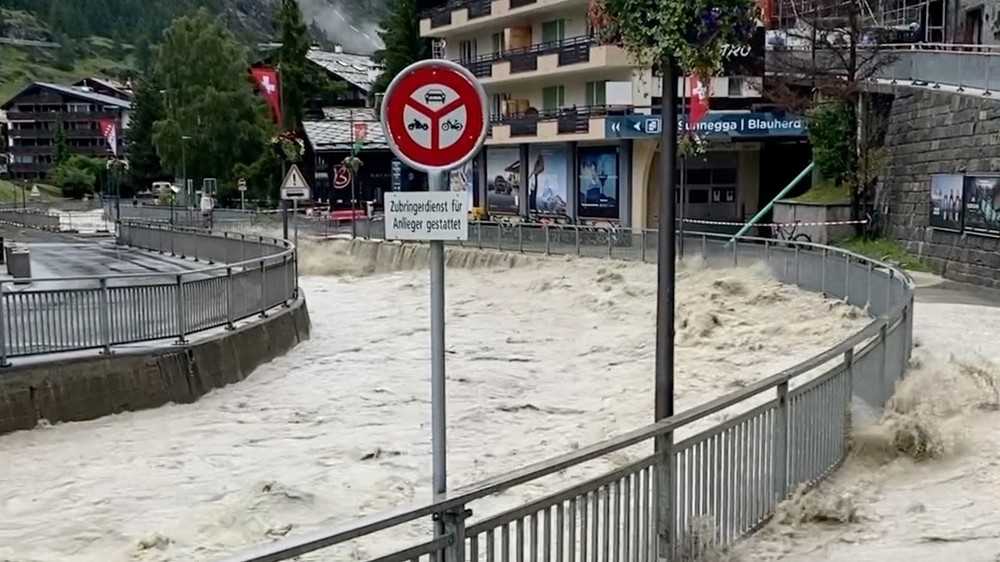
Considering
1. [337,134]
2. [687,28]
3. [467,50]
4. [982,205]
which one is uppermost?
[467,50]

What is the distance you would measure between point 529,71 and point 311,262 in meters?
13.3

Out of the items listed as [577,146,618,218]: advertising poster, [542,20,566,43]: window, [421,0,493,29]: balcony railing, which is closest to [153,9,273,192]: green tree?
[421,0,493,29]: balcony railing

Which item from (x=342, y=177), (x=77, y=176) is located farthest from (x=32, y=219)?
(x=77, y=176)

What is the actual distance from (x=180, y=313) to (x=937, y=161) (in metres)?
18.2

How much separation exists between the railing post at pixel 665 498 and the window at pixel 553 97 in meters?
43.4

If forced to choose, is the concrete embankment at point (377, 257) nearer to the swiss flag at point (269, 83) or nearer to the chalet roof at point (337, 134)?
the swiss flag at point (269, 83)

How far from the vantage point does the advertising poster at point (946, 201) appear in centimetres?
2355

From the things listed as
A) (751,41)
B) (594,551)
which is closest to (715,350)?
(751,41)

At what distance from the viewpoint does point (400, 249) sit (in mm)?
40500

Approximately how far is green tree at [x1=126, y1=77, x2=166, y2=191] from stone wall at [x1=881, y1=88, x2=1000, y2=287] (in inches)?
3110

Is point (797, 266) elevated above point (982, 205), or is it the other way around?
point (982, 205)

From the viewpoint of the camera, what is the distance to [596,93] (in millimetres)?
46344

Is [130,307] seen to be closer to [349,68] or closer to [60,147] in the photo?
[349,68]

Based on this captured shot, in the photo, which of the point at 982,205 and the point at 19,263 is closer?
the point at 982,205
